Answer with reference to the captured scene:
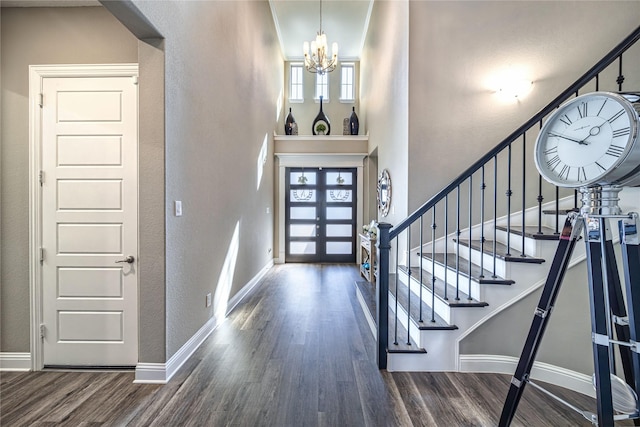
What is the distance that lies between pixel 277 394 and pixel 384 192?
3.24 meters

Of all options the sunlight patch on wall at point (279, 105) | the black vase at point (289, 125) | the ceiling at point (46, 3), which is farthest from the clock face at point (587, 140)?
the sunlight patch on wall at point (279, 105)

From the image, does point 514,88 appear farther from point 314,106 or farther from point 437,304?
point 314,106

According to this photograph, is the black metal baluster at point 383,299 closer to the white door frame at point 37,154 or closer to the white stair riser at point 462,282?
the white stair riser at point 462,282

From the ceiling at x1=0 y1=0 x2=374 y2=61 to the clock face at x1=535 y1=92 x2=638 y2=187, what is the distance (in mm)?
5462

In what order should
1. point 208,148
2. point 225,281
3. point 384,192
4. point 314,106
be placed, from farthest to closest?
point 314,106 < point 384,192 < point 225,281 < point 208,148

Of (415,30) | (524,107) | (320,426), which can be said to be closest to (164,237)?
(320,426)

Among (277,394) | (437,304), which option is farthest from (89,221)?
(437,304)

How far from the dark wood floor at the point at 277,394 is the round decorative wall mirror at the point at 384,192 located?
214 centimetres

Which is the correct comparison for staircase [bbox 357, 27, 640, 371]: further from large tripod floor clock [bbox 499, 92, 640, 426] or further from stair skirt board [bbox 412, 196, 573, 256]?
large tripod floor clock [bbox 499, 92, 640, 426]

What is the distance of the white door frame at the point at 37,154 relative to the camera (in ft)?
7.48

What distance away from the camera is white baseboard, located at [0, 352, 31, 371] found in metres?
2.31

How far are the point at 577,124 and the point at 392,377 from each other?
2.00 metres

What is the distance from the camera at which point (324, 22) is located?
607 cm

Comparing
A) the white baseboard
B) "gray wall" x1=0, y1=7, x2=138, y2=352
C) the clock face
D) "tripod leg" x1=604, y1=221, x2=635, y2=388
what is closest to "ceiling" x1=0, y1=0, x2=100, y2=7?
"gray wall" x1=0, y1=7, x2=138, y2=352
